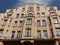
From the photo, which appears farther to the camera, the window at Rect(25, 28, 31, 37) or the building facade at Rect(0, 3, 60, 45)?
the window at Rect(25, 28, 31, 37)

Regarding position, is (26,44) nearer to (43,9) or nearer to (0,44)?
(0,44)

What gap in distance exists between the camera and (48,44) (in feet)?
91.7

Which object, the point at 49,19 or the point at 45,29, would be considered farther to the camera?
the point at 49,19

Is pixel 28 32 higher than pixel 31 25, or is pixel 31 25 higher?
pixel 31 25

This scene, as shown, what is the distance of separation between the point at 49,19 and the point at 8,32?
10.5 m

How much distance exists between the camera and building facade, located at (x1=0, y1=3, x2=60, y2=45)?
1109 inches

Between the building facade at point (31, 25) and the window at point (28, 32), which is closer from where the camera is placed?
the building facade at point (31, 25)

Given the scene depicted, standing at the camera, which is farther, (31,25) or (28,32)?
(31,25)

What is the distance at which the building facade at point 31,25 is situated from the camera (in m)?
28.2

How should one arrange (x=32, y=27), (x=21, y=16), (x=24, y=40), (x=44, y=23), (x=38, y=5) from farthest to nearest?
(x=38, y=5) → (x=21, y=16) → (x=44, y=23) → (x=32, y=27) → (x=24, y=40)

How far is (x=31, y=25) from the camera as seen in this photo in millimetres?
30578

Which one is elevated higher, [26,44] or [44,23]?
[44,23]

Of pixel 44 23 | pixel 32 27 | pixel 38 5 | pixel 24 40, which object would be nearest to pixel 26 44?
pixel 24 40

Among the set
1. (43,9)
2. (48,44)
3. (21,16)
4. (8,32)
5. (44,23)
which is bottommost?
(48,44)
